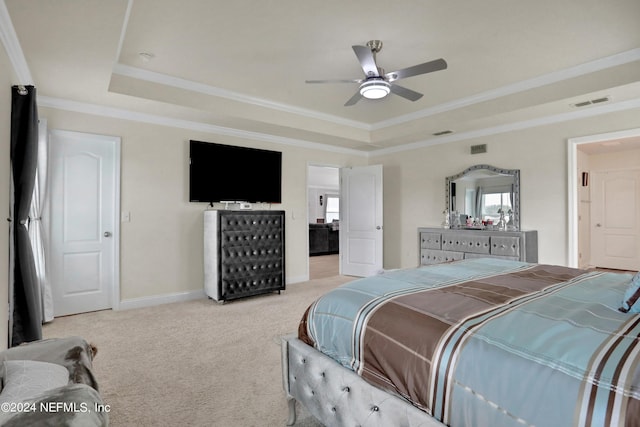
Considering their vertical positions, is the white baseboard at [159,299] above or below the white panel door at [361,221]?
below

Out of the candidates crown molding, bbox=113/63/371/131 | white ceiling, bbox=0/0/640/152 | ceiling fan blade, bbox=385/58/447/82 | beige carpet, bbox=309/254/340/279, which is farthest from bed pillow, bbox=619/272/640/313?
beige carpet, bbox=309/254/340/279

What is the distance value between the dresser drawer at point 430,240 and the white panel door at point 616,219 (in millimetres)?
3987

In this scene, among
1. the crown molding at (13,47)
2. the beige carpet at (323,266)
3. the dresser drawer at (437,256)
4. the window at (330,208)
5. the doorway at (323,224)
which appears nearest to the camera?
the crown molding at (13,47)

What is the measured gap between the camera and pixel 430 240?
16.3 feet

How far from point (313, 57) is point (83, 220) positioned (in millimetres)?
3111

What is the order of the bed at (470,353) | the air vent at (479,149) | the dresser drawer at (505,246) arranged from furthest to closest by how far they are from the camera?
the air vent at (479,149) → the dresser drawer at (505,246) → the bed at (470,353)

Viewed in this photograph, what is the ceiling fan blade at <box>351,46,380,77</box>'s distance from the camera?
2475mm

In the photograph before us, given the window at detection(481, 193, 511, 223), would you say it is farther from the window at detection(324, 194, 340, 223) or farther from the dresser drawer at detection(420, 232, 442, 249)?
the window at detection(324, 194, 340, 223)

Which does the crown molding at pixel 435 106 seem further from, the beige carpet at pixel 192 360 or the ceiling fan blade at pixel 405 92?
the beige carpet at pixel 192 360

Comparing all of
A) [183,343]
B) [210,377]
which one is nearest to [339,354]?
[210,377]

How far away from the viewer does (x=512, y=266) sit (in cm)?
245

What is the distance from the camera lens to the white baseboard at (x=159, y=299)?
3.98 metres

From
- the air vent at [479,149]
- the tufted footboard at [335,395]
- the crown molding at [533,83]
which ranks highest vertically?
the crown molding at [533,83]

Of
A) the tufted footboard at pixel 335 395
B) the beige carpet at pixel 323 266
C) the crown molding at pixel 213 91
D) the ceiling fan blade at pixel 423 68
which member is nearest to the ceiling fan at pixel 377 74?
the ceiling fan blade at pixel 423 68
